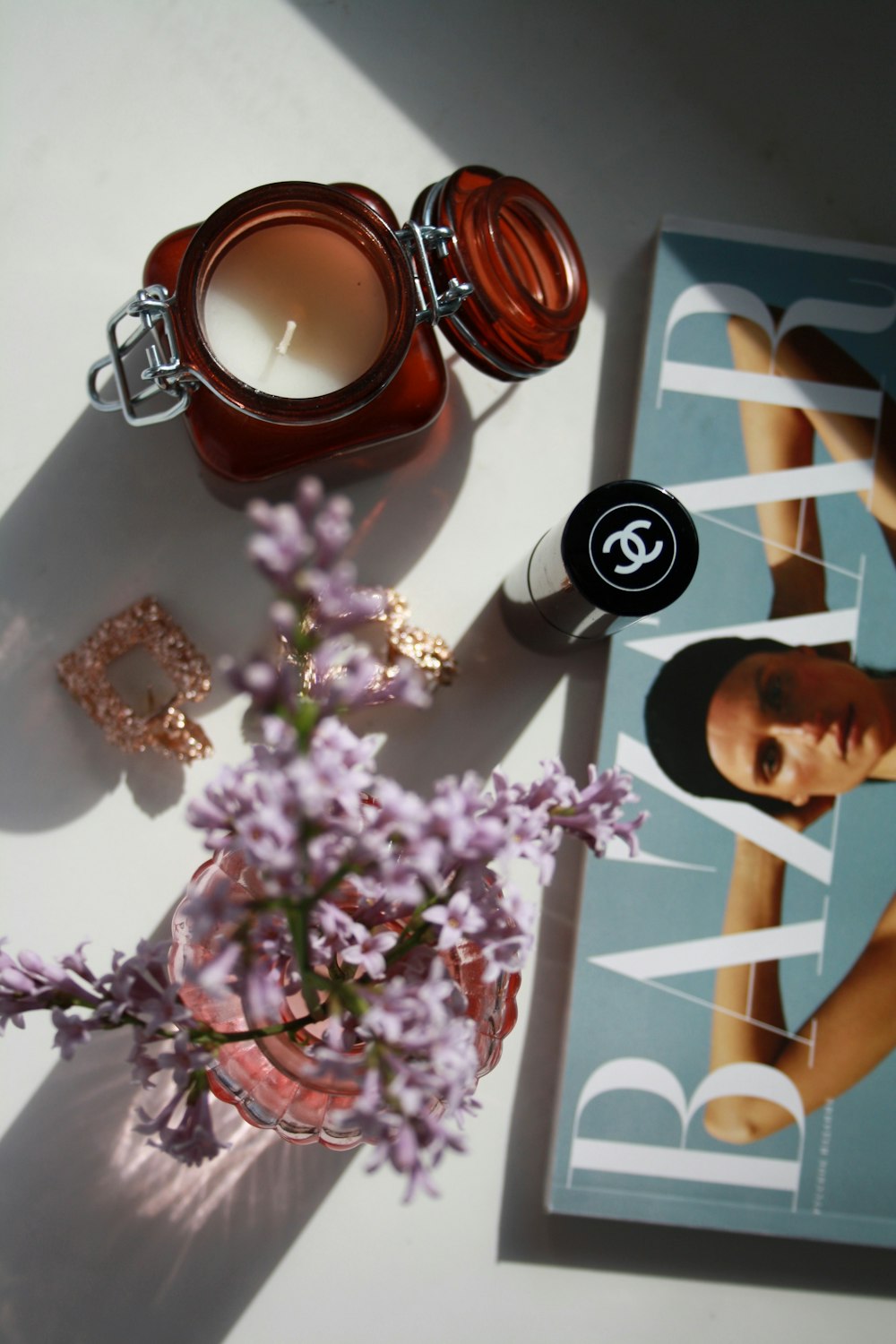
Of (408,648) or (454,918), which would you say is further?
(408,648)

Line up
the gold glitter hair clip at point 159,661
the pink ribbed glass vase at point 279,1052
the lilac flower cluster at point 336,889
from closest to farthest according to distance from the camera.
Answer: the lilac flower cluster at point 336,889
the pink ribbed glass vase at point 279,1052
the gold glitter hair clip at point 159,661

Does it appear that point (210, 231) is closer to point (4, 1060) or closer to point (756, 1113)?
point (4, 1060)

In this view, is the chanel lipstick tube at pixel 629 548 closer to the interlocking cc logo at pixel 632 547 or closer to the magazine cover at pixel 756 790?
the interlocking cc logo at pixel 632 547

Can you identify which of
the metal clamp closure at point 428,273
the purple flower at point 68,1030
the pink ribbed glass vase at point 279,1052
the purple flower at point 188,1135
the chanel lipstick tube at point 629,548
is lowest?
the purple flower at point 188,1135

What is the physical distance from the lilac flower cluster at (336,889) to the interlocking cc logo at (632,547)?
0.14 m

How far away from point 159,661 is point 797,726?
1.25 ft

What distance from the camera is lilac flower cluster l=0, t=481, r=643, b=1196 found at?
0.96ft

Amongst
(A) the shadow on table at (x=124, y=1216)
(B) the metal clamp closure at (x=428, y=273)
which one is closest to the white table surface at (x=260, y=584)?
(A) the shadow on table at (x=124, y=1216)

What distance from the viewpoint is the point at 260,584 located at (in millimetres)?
620

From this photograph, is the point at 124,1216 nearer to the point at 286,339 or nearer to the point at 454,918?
the point at 454,918

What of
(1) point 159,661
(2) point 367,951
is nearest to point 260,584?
(1) point 159,661

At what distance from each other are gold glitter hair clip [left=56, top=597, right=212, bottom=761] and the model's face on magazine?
305 millimetres

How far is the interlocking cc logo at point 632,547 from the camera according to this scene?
0.50 m

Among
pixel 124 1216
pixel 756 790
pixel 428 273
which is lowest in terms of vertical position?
pixel 124 1216
